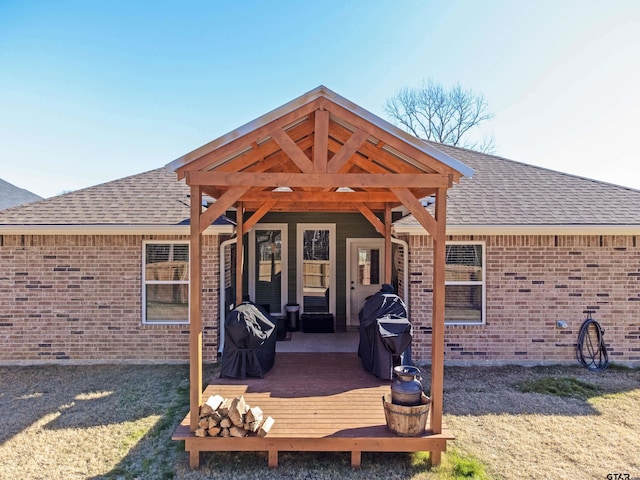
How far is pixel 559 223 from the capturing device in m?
6.96

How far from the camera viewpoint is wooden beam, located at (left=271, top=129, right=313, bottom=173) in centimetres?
392

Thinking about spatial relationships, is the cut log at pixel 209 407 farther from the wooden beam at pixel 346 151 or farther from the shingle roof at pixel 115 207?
the shingle roof at pixel 115 207

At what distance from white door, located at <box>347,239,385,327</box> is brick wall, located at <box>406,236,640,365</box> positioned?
257 centimetres

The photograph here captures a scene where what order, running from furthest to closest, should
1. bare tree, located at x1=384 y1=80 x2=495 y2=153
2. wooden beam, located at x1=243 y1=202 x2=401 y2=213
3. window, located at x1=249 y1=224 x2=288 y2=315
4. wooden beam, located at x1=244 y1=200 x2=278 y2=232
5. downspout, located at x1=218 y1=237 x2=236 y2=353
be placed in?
bare tree, located at x1=384 y1=80 x2=495 y2=153, window, located at x1=249 y1=224 x2=288 y2=315, wooden beam, located at x1=243 y1=202 x2=401 y2=213, downspout, located at x1=218 y1=237 x2=236 y2=353, wooden beam, located at x1=244 y1=200 x2=278 y2=232

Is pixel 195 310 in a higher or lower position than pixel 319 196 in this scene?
lower

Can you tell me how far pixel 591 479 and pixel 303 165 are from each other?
13.9 ft

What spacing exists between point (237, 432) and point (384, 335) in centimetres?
235

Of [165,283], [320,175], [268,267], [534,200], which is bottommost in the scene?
[165,283]

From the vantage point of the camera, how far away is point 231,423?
388 centimetres

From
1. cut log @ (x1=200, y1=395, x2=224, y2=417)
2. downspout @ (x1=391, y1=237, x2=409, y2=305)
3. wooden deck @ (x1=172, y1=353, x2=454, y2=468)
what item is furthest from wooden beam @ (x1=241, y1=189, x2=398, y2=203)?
cut log @ (x1=200, y1=395, x2=224, y2=417)

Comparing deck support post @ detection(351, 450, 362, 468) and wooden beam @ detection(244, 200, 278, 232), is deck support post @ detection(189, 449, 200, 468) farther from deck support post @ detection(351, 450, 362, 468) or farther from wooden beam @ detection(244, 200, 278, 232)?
wooden beam @ detection(244, 200, 278, 232)

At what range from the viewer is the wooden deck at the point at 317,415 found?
3.80 m

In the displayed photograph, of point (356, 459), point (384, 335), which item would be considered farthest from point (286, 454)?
point (384, 335)

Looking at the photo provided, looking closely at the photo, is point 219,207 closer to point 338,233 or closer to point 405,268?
point 405,268
